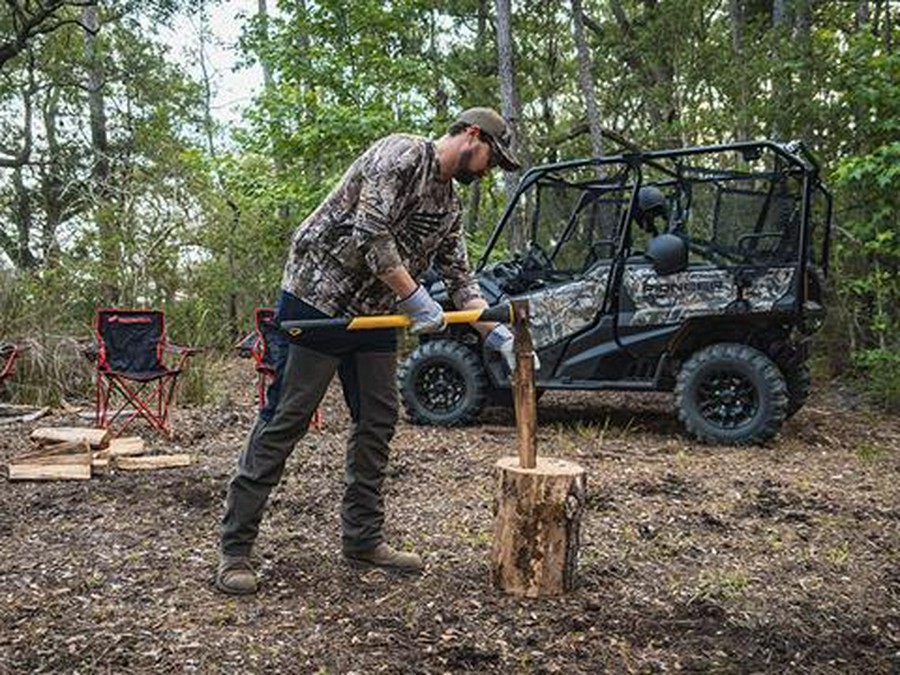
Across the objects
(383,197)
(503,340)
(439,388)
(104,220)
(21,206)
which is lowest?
A: (439,388)

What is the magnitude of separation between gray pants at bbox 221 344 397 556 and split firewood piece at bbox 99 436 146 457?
2395mm

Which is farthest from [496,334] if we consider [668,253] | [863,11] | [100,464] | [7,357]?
[863,11]

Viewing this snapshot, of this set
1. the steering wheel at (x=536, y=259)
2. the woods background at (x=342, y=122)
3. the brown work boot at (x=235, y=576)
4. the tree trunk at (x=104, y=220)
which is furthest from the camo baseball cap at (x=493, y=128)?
the tree trunk at (x=104, y=220)

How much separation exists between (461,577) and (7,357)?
5502 mm

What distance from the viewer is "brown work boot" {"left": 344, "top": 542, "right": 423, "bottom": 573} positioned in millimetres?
3107

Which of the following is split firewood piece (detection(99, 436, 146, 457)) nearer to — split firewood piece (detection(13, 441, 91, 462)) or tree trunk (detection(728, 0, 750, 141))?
split firewood piece (detection(13, 441, 91, 462))

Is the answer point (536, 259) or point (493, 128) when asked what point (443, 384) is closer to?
point (536, 259)

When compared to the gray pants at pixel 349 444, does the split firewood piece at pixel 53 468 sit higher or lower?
lower

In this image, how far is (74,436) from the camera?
5000 millimetres

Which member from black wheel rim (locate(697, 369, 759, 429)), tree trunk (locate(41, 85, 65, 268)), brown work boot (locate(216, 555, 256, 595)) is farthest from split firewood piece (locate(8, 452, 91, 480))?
tree trunk (locate(41, 85, 65, 268))

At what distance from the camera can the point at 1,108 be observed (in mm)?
17203

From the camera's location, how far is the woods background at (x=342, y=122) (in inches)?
301

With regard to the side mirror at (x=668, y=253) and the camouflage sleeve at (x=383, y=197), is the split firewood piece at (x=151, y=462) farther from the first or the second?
the side mirror at (x=668, y=253)

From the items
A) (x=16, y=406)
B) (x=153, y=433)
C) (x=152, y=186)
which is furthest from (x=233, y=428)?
(x=152, y=186)
